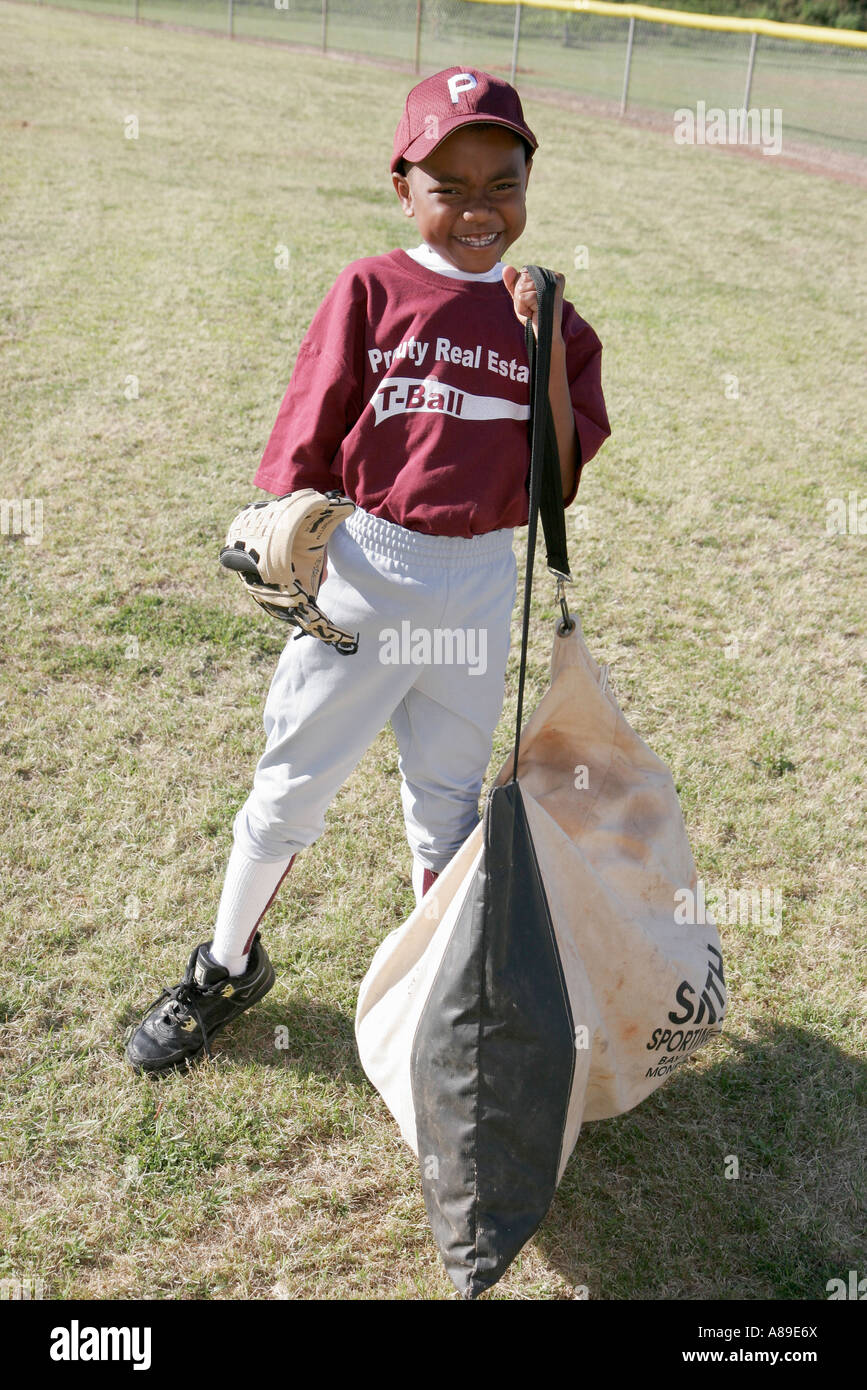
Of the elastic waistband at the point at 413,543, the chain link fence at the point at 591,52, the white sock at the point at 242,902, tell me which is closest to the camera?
the elastic waistband at the point at 413,543

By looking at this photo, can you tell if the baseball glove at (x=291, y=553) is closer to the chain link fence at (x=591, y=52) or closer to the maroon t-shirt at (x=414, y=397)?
the maroon t-shirt at (x=414, y=397)

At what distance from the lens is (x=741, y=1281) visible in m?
2.03

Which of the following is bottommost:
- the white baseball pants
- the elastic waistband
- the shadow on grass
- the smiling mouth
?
the shadow on grass

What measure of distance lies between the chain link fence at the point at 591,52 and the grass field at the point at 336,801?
28.0 ft

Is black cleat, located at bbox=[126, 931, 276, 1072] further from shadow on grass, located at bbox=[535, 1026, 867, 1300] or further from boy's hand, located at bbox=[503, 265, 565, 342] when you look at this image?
boy's hand, located at bbox=[503, 265, 565, 342]

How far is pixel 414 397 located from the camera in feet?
6.07

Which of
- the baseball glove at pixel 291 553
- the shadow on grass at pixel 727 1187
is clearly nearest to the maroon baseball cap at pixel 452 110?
the baseball glove at pixel 291 553

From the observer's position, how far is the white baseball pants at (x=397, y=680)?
1952 millimetres

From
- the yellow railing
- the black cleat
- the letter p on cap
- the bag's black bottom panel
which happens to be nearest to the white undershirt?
the letter p on cap

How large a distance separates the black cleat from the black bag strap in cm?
82

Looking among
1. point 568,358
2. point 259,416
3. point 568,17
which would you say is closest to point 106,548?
point 259,416

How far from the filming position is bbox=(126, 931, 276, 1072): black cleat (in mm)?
2328

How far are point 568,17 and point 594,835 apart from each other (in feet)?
74.1

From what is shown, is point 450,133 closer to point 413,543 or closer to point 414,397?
point 414,397
